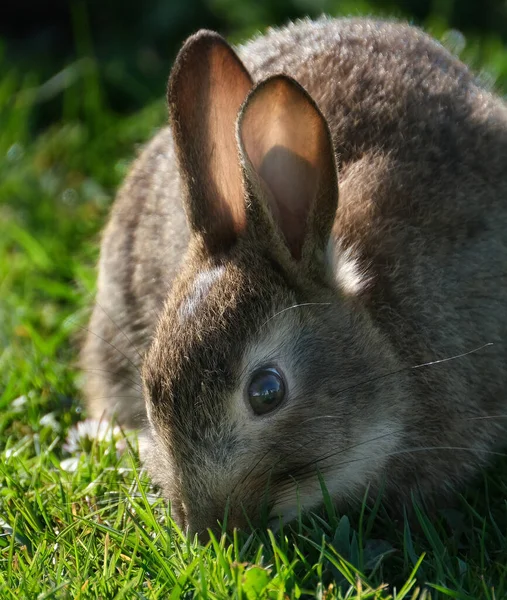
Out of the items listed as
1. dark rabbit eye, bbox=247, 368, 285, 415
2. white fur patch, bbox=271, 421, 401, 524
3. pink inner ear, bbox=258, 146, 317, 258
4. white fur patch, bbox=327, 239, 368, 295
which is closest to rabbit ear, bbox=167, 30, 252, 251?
pink inner ear, bbox=258, 146, 317, 258

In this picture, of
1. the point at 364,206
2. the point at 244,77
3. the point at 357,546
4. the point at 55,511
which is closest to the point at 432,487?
the point at 357,546

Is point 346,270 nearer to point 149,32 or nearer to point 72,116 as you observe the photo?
point 72,116

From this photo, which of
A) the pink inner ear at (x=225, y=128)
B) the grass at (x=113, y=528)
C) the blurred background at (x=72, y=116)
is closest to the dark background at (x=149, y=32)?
the blurred background at (x=72, y=116)

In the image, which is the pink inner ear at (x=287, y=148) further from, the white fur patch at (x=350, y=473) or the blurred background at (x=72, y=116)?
the blurred background at (x=72, y=116)

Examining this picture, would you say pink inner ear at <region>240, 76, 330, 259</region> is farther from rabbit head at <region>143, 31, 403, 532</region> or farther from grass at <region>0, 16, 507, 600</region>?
grass at <region>0, 16, 507, 600</region>

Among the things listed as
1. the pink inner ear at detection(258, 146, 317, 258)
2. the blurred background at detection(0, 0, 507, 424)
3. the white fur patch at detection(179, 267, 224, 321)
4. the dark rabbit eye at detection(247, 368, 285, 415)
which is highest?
the pink inner ear at detection(258, 146, 317, 258)

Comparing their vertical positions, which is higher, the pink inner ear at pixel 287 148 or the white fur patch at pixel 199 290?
the pink inner ear at pixel 287 148
